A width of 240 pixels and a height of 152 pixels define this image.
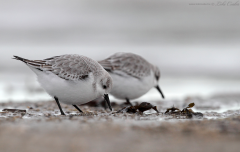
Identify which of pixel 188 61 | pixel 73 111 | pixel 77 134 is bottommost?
pixel 77 134

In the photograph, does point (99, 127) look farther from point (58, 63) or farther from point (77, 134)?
point (58, 63)

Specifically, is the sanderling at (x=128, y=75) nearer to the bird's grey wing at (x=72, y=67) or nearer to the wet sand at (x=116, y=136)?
the bird's grey wing at (x=72, y=67)

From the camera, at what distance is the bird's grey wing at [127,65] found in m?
6.82

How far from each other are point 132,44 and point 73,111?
1060cm

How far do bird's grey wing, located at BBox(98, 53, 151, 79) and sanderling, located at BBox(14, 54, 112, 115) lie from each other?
1.51 m

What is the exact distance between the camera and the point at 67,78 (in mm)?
4961

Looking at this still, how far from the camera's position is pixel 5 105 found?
6398 millimetres

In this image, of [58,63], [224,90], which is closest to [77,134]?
[58,63]

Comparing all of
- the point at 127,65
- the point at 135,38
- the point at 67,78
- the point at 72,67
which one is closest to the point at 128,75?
the point at 127,65

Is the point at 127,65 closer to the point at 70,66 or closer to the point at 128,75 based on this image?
the point at 128,75

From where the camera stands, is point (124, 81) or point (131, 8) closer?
point (124, 81)

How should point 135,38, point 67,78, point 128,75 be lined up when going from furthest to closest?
1. point 135,38
2. point 128,75
3. point 67,78

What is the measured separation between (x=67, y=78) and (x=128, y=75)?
218cm

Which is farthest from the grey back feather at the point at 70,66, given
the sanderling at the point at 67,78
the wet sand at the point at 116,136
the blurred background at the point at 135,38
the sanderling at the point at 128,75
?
the blurred background at the point at 135,38
